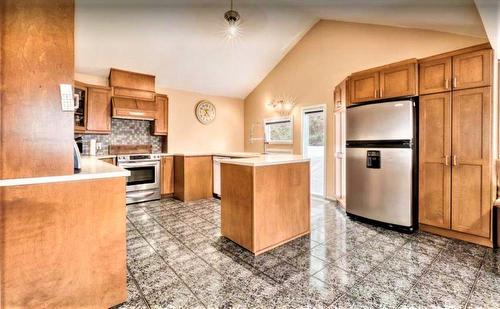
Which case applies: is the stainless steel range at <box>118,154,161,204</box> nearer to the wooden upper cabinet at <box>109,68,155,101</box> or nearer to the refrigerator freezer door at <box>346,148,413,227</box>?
the wooden upper cabinet at <box>109,68,155,101</box>

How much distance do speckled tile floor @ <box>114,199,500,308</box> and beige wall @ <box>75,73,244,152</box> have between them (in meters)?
2.85

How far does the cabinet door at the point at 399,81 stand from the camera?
9.75 feet

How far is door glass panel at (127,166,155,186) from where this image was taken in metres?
4.48

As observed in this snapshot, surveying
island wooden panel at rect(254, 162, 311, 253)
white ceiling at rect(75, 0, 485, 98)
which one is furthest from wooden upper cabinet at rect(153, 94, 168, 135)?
A: island wooden panel at rect(254, 162, 311, 253)

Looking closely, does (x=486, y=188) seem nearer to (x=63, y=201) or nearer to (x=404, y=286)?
(x=404, y=286)

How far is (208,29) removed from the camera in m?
4.20

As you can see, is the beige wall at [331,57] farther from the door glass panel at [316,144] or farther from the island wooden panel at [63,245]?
the island wooden panel at [63,245]

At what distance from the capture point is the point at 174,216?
12.3 ft

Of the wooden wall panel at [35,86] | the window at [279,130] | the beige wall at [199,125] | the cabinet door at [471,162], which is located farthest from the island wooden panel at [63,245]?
the window at [279,130]

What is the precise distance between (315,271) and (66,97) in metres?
2.32

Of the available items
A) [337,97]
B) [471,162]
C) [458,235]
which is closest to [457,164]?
Result: [471,162]

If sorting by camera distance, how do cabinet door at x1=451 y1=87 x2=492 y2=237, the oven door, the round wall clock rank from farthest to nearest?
the round wall clock → the oven door → cabinet door at x1=451 y1=87 x2=492 y2=237

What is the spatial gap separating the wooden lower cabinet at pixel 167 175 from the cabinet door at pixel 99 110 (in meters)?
1.20

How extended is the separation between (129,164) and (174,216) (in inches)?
57.9
